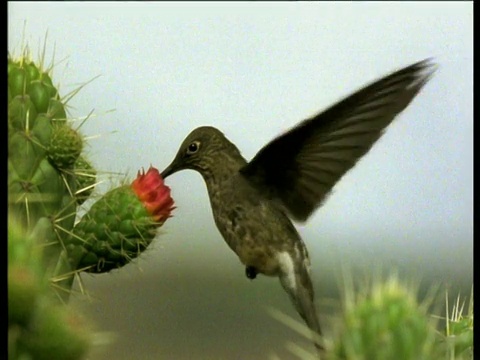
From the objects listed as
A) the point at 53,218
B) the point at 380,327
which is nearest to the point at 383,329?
the point at 380,327

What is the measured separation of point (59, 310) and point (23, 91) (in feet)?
0.93

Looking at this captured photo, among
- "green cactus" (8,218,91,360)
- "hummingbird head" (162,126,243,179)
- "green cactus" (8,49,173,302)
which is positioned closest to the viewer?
"green cactus" (8,218,91,360)

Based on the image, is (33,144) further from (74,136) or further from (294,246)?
(294,246)

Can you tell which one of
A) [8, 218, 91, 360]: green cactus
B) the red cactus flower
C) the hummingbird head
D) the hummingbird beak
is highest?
the hummingbird head

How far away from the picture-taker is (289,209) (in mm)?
1004

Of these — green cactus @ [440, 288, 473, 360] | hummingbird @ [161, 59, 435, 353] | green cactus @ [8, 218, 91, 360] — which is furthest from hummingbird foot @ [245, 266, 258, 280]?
green cactus @ [8, 218, 91, 360]

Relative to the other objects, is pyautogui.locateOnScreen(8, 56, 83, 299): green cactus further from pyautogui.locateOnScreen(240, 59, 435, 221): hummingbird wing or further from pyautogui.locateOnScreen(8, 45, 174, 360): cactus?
pyautogui.locateOnScreen(240, 59, 435, 221): hummingbird wing

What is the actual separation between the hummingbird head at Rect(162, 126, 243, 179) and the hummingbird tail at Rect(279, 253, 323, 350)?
155mm

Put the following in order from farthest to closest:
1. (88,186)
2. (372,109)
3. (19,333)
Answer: (372,109), (88,186), (19,333)

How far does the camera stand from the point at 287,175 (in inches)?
39.6

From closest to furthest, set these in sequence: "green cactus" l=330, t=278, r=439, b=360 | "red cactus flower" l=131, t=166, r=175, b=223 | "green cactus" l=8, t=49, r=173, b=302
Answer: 1. "green cactus" l=330, t=278, r=439, b=360
2. "green cactus" l=8, t=49, r=173, b=302
3. "red cactus flower" l=131, t=166, r=175, b=223

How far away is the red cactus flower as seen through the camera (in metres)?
0.82

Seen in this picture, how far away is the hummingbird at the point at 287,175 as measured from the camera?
927mm

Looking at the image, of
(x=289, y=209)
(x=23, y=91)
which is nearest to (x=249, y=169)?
(x=289, y=209)
